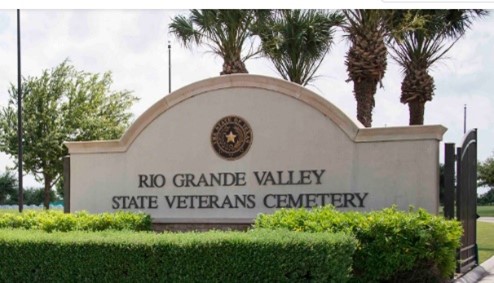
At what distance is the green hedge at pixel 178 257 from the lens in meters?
8.31

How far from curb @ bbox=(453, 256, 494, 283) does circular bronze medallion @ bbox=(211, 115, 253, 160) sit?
4181 millimetres

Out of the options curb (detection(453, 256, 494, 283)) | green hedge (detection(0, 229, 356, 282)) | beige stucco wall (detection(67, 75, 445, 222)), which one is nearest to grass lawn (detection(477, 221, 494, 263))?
curb (detection(453, 256, 494, 283))

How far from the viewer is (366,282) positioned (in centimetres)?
966

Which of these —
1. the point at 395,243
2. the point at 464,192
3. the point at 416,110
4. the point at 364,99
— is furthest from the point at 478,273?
the point at 416,110

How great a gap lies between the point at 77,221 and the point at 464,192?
6.68 m

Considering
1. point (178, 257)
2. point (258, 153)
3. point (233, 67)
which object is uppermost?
point (233, 67)

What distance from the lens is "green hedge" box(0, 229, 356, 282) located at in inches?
327

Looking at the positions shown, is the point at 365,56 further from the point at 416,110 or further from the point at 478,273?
the point at 478,273

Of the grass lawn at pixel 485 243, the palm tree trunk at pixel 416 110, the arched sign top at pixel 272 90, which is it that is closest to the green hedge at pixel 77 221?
the arched sign top at pixel 272 90

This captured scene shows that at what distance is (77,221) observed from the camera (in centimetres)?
1204

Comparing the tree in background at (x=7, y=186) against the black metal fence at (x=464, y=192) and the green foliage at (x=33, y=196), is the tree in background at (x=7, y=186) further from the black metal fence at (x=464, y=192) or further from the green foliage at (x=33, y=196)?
the black metal fence at (x=464, y=192)

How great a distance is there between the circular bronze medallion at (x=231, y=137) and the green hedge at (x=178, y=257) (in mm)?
3266

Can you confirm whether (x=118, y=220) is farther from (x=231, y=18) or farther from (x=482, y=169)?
(x=482, y=169)

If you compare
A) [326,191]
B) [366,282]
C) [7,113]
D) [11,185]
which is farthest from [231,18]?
[11,185]
